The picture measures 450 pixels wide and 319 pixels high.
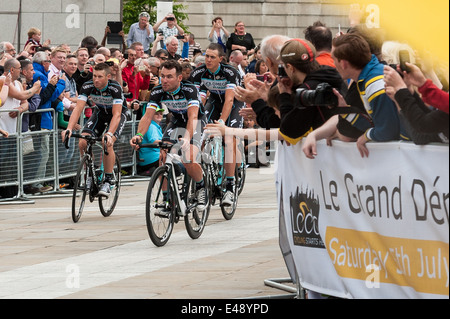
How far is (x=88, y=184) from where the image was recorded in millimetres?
13906

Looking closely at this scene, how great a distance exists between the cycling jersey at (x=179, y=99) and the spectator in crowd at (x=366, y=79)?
215 inches

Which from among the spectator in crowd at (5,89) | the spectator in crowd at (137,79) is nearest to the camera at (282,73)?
the spectator in crowd at (5,89)

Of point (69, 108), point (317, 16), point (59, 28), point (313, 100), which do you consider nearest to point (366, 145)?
point (313, 100)

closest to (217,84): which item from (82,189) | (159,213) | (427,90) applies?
(82,189)

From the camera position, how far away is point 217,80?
14727mm

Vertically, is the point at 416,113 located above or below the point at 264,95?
above

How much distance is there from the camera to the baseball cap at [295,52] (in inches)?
286

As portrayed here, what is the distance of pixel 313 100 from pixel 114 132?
7.57m

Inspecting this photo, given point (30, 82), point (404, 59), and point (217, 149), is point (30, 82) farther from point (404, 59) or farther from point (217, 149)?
point (404, 59)

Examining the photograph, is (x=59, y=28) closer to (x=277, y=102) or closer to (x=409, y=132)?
(x=277, y=102)

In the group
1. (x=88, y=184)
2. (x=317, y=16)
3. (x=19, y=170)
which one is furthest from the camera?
(x=317, y=16)

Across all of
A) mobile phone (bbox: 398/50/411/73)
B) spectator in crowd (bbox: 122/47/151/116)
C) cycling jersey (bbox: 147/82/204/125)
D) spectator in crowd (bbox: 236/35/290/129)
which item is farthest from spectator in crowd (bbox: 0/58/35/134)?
mobile phone (bbox: 398/50/411/73)

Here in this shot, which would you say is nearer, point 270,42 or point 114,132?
point 270,42

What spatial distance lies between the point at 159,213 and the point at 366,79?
16.5ft
